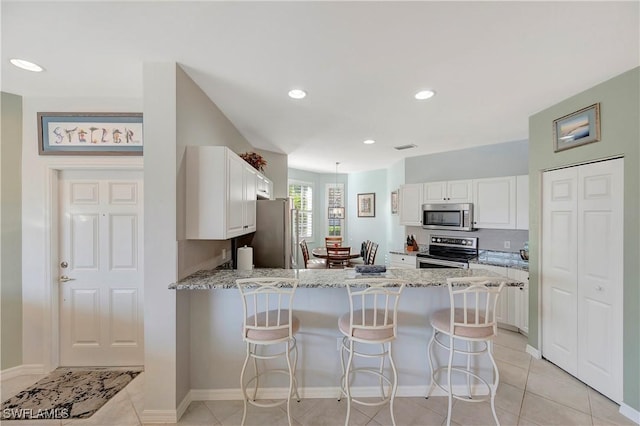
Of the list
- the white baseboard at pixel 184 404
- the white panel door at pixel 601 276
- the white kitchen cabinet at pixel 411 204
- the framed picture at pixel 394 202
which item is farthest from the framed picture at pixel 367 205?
the white baseboard at pixel 184 404

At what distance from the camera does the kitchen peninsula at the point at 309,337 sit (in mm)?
2188

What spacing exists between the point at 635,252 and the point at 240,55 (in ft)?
11.1

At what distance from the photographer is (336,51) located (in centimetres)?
177

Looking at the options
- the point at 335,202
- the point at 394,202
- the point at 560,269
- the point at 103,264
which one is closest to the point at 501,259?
the point at 560,269

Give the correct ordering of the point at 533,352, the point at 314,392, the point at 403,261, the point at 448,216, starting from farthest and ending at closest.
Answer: the point at 403,261 → the point at 448,216 → the point at 533,352 → the point at 314,392

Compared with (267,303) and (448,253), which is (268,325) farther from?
(448,253)

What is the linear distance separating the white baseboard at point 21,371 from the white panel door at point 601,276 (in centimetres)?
516

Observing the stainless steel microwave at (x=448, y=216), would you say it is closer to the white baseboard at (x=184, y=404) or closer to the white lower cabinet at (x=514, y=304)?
the white lower cabinet at (x=514, y=304)

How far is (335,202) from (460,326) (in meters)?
5.19

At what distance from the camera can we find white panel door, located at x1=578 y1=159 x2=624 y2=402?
83.7 inches

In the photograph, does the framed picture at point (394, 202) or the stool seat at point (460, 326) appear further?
the framed picture at point (394, 202)

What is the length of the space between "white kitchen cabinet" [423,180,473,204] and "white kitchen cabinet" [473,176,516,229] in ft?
0.37

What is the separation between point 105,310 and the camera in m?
2.63

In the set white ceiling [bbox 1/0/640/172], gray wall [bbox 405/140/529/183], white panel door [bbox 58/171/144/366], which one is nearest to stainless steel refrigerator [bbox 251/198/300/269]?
white ceiling [bbox 1/0/640/172]
